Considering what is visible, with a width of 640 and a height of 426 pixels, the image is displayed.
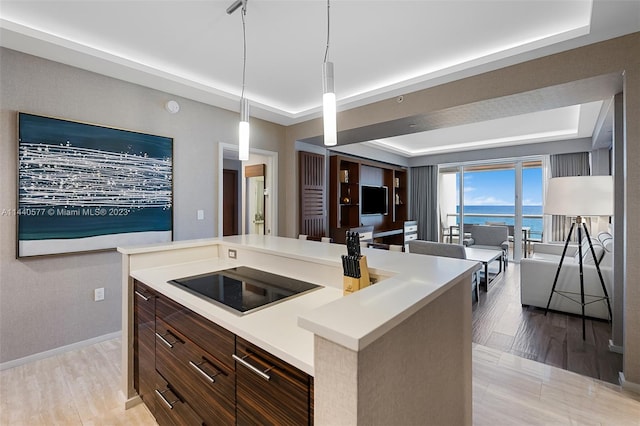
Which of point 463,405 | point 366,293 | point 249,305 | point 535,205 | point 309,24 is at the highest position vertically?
point 309,24

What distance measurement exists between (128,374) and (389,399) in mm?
1905

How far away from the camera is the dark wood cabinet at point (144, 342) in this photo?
5.66 feet

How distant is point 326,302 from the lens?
140 centimetres

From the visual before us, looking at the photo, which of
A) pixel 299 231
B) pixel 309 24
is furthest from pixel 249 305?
pixel 299 231

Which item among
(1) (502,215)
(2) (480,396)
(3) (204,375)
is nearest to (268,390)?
(3) (204,375)

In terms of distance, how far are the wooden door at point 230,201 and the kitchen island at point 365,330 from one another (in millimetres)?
4740

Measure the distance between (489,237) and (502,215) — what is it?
100cm

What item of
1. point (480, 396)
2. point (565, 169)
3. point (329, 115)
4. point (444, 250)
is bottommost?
point (480, 396)

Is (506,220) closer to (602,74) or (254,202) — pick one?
(602,74)

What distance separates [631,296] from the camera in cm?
211

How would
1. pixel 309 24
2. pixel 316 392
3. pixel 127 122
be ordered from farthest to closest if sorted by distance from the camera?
pixel 127 122, pixel 309 24, pixel 316 392

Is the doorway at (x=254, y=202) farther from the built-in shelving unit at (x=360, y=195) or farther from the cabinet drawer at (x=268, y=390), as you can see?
the cabinet drawer at (x=268, y=390)

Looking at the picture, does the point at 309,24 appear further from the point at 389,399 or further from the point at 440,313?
the point at 389,399

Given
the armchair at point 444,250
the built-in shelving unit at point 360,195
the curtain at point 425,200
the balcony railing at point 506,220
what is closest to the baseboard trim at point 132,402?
the armchair at point 444,250
